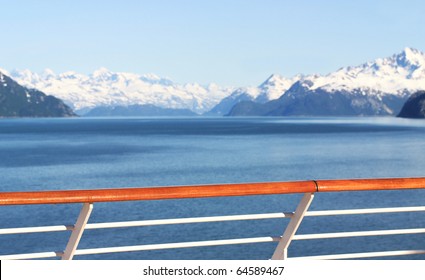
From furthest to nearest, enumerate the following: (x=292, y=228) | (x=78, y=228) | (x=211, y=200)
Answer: (x=211, y=200)
(x=292, y=228)
(x=78, y=228)

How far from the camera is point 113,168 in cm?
7362

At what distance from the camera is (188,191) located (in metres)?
4.03

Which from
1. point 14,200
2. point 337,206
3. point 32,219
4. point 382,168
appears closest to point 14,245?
point 32,219

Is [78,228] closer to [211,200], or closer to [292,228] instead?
[292,228]

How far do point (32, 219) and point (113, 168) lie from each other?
36.1 meters

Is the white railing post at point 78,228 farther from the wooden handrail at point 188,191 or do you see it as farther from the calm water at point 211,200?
the calm water at point 211,200

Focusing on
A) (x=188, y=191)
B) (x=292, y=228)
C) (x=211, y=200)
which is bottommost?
(x=292, y=228)

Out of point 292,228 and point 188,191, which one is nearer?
point 188,191

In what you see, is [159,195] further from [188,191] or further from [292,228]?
[292,228]

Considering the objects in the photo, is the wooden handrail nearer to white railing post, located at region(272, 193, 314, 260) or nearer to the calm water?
white railing post, located at region(272, 193, 314, 260)

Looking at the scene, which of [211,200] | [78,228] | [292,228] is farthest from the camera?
[211,200]

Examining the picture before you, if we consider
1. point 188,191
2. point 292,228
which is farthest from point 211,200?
point 188,191

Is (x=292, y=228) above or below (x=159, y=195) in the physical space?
below
